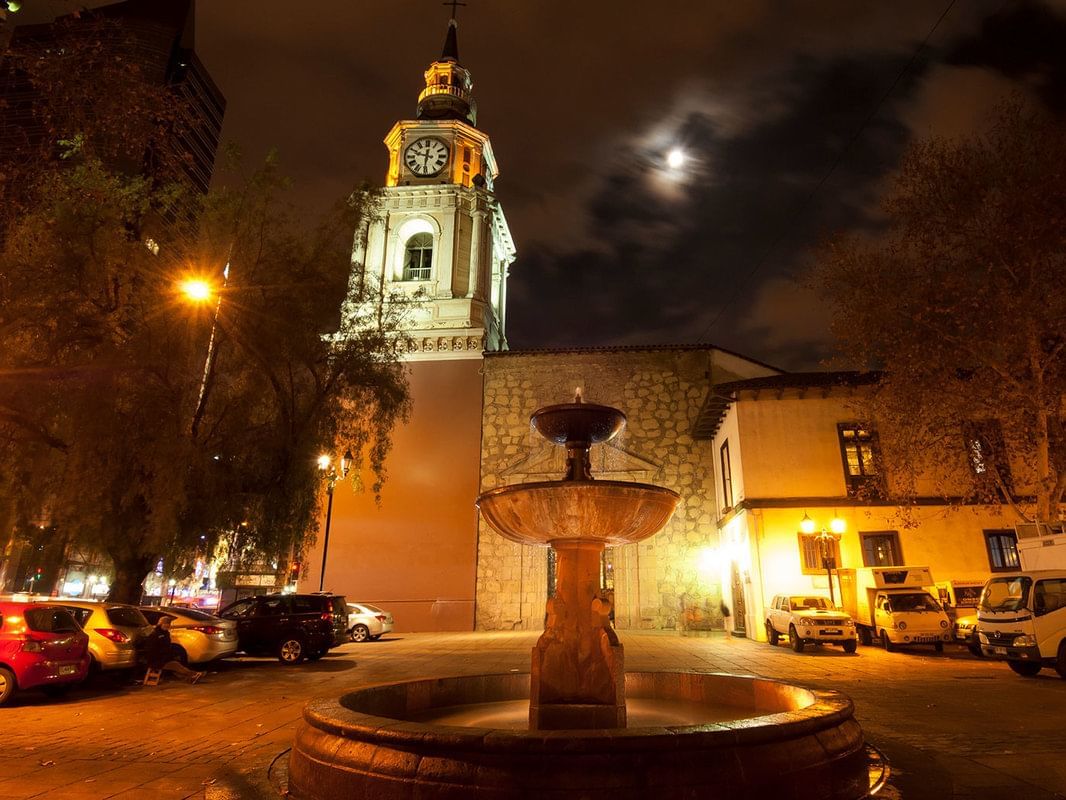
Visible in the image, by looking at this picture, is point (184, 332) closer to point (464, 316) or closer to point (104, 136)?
point (104, 136)

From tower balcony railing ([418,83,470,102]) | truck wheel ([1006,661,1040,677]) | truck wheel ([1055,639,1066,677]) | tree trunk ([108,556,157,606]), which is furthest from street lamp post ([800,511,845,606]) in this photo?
tower balcony railing ([418,83,470,102])

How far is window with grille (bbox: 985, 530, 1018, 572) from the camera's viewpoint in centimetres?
1881

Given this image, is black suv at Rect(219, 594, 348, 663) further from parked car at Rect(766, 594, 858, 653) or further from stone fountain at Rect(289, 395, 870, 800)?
parked car at Rect(766, 594, 858, 653)

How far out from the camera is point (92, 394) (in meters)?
12.1

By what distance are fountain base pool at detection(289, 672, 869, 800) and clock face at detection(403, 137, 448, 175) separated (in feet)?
95.7

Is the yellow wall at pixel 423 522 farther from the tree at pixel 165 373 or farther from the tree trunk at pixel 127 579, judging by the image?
the tree trunk at pixel 127 579

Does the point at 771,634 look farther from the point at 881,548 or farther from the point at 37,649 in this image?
the point at 37,649

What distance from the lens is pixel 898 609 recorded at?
1603 cm

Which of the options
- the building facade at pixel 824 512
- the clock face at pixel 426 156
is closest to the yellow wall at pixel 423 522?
the building facade at pixel 824 512

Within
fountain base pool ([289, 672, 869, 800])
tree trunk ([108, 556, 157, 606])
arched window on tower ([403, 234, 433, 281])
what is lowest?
fountain base pool ([289, 672, 869, 800])

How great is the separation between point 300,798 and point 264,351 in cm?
1191

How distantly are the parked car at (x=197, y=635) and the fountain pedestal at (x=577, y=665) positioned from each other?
9.72m

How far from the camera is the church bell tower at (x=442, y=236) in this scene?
2728cm

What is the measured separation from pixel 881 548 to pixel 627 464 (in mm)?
9456
